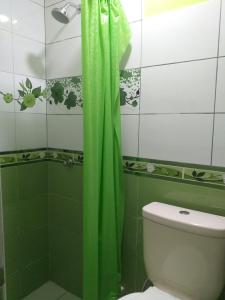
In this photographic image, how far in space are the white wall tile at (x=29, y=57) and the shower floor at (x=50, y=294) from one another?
1612 mm

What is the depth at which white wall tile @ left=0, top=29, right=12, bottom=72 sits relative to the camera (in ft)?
4.66

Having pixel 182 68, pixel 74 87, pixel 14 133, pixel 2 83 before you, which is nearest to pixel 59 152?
pixel 14 133

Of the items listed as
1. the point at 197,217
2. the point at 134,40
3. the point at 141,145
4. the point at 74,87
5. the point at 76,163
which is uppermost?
the point at 134,40

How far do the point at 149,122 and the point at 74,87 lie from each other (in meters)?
0.59

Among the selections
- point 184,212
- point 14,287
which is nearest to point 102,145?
point 184,212

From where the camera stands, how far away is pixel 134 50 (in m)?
1.29

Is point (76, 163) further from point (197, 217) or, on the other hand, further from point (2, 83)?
point (197, 217)

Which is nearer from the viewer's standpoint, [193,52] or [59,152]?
[193,52]

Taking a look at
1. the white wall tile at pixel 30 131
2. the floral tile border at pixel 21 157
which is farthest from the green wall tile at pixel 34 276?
the white wall tile at pixel 30 131

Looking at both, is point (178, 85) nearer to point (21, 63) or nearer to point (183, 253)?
point (183, 253)

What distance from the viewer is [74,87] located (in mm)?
1554

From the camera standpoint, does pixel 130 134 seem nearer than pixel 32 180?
Yes

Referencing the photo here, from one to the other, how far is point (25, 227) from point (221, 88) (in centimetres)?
153

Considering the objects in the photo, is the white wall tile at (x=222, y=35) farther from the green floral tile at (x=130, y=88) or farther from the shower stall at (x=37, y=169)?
the shower stall at (x=37, y=169)
